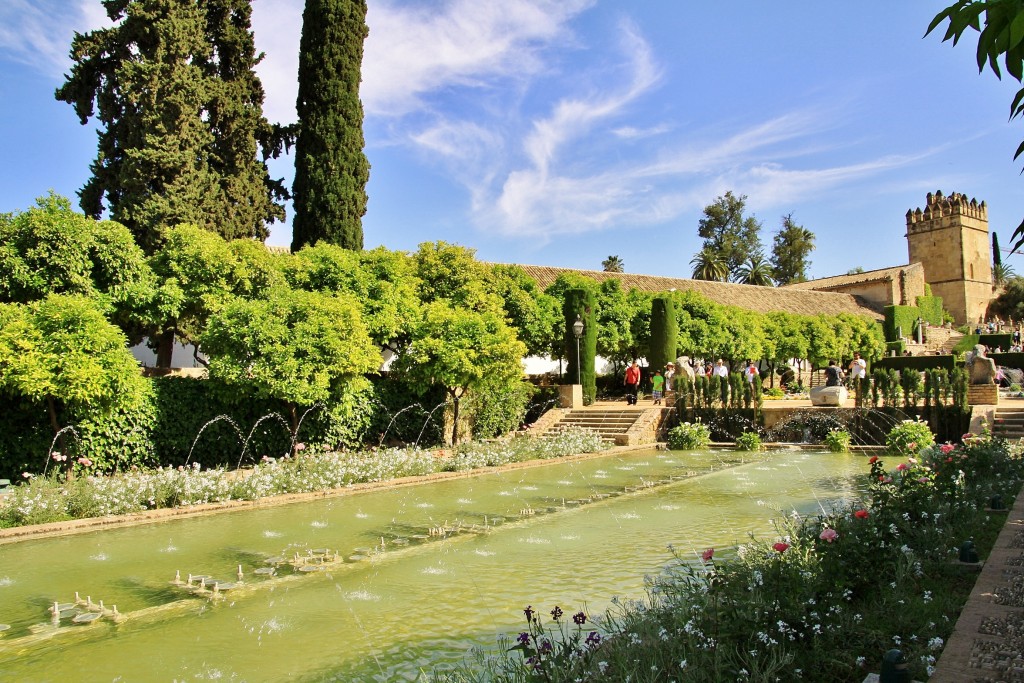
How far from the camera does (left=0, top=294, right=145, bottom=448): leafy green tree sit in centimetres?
962

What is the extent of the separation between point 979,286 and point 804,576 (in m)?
59.8

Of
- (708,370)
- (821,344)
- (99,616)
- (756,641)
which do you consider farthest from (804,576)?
(821,344)

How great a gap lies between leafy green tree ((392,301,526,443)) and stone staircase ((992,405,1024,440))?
10.1 m

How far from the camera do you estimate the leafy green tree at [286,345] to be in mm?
12125

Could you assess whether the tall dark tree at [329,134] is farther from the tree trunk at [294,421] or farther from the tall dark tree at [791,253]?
the tall dark tree at [791,253]

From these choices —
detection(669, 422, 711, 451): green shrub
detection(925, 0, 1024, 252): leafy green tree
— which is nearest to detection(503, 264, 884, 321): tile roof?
detection(669, 422, 711, 451): green shrub

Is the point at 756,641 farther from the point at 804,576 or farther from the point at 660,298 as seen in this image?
the point at 660,298

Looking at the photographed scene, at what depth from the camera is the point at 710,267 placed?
194 feet

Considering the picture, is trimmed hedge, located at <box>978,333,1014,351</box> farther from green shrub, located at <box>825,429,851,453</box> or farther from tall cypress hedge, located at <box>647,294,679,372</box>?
green shrub, located at <box>825,429,851,453</box>

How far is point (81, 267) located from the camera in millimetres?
11914

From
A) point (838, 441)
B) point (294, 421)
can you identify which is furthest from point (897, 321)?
point (294, 421)

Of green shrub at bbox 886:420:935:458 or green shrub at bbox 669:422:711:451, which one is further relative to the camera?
green shrub at bbox 669:422:711:451

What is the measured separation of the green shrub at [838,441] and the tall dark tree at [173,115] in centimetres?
1549

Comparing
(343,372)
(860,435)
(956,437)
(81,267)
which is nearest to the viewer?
(81,267)
